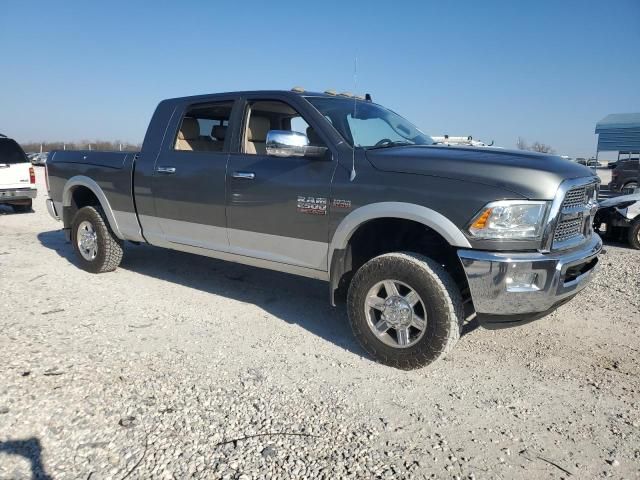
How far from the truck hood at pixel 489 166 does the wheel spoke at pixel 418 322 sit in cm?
100

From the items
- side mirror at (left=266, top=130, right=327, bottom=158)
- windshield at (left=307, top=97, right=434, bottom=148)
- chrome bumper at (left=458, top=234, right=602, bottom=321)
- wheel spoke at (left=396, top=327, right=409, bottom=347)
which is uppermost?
windshield at (left=307, top=97, right=434, bottom=148)

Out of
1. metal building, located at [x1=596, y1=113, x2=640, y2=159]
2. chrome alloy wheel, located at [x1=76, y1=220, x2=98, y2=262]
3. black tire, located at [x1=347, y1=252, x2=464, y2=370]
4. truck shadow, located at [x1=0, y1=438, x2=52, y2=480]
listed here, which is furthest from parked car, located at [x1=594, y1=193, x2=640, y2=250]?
metal building, located at [x1=596, y1=113, x2=640, y2=159]

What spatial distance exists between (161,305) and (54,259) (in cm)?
288

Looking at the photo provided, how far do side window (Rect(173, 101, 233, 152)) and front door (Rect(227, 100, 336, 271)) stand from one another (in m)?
0.41

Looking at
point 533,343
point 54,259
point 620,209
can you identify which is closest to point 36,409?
point 533,343

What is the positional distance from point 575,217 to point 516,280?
0.76 metres

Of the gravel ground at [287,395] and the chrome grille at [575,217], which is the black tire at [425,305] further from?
the chrome grille at [575,217]

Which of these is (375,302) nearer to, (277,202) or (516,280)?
(516,280)

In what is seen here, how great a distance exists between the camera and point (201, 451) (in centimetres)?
245

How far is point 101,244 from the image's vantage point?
19.1 ft

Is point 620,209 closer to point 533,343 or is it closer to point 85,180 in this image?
point 533,343

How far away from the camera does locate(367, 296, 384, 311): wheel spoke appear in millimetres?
3492

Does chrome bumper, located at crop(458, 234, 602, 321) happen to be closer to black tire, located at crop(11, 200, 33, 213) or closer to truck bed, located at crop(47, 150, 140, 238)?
truck bed, located at crop(47, 150, 140, 238)

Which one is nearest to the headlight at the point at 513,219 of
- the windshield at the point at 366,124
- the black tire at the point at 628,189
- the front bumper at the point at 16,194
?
the windshield at the point at 366,124
